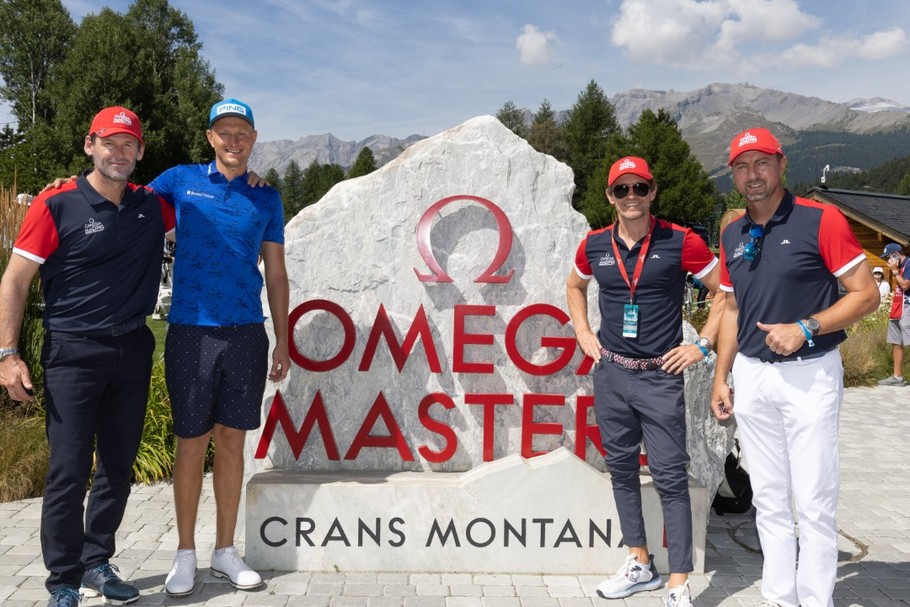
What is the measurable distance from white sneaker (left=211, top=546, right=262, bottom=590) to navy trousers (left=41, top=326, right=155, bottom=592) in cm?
64

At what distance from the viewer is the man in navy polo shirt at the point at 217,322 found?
3.59 metres

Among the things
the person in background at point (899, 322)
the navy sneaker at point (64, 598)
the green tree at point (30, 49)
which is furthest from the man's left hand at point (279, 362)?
the green tree at point (30, 49)

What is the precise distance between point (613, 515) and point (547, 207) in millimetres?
1886

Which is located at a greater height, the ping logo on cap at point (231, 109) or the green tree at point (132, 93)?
the green tree at point (132, 93)

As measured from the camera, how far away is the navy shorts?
3.58 metres

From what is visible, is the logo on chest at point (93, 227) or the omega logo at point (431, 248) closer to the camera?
the logo on chest at point (93, 227)

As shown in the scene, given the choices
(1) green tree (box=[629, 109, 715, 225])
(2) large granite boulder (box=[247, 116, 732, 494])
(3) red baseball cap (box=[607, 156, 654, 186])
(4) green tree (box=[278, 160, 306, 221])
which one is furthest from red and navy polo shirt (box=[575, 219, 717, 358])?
(4) green tree (box=[278, 160, 306, 221])

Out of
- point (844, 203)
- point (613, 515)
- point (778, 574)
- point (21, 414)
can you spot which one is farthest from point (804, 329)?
point (844, 203)

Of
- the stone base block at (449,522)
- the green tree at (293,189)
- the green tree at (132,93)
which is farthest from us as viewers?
the green tree at (293,189)

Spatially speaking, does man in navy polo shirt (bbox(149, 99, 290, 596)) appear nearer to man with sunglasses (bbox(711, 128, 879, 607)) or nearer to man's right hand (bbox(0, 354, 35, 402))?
man's right hand (bbox(0, 354, 35, 402))

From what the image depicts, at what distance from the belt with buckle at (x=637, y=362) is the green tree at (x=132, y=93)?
28329 millimetres

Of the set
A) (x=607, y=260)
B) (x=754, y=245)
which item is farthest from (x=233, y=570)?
(x=754, y=245)

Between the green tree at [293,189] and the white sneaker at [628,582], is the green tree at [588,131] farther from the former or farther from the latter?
the white sneaker at [628,582]

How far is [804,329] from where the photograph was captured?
3.07 m
